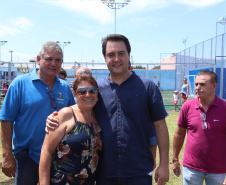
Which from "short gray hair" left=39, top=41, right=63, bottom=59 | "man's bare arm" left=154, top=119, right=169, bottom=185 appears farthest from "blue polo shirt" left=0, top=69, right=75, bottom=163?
"man's bare arm" left=154, top=119, right=169, bottom=185

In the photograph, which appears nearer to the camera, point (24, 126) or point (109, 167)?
point (109, 167)

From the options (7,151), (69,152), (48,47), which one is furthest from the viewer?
(48,47)

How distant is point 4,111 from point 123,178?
1530 mm

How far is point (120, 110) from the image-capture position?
232 cm

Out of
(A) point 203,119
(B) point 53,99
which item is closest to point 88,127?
(B) point 53,99

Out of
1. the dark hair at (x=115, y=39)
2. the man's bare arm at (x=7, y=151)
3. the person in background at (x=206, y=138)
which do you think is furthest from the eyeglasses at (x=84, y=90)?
the person in background at (x=206, y=138)

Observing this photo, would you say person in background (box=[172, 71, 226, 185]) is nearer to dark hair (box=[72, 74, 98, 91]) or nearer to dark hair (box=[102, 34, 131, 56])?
dark hair (box=[102, 34, 131, 56])

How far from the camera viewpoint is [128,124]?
2.30m

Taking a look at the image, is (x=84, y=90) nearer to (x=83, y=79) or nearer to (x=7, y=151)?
(x=83, y=79)

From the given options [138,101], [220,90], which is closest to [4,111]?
[138,101]

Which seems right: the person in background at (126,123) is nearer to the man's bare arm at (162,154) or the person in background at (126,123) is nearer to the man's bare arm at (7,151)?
the man's bare arm at (162,154)

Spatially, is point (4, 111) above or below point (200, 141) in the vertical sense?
above

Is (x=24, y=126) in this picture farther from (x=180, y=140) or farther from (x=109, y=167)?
(x=180, y=140)

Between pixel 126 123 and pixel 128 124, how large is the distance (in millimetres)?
21
